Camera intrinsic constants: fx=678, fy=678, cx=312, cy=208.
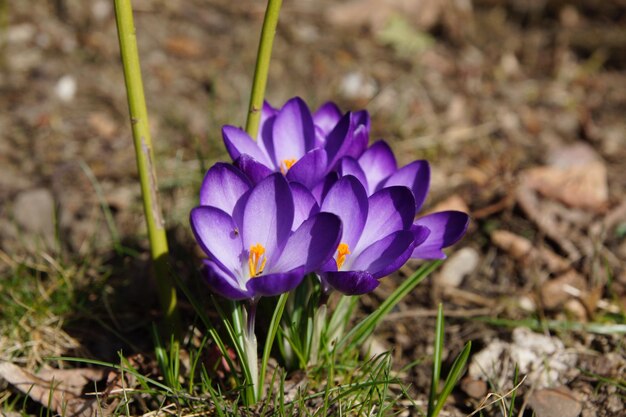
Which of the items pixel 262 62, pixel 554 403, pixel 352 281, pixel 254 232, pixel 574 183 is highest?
pixel 262 62

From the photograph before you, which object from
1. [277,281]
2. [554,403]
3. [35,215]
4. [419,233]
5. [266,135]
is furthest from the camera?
[35,215]

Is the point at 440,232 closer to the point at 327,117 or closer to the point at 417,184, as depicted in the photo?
the point at 417,184

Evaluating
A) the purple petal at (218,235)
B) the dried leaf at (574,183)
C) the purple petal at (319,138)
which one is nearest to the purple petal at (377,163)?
the purple petal at (319,138)

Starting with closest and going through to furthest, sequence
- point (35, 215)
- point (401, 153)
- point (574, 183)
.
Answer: point (35, 215)
point (574, 183)
point (401, 153)

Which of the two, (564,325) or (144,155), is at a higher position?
(144,155)

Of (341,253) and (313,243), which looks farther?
(341,253)

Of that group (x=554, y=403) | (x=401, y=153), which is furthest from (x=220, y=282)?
(x=401, y=153)
